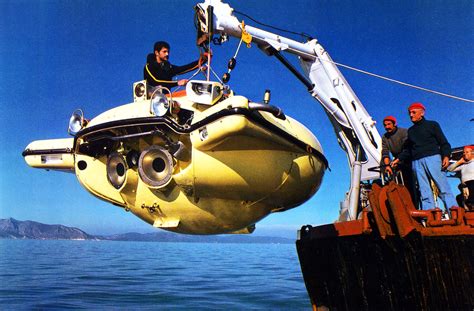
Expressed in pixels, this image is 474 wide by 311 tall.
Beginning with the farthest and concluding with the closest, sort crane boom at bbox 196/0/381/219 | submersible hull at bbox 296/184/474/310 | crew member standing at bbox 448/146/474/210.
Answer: crane boom at bbox 196/0/381/219 → crew member standing at bbox 448/146/474/210 → submersible hull at bbox 296/184/474/310

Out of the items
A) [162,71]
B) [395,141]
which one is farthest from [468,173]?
[162,71]

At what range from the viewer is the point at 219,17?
7988 mm

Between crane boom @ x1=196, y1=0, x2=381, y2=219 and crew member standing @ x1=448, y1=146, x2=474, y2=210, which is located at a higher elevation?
crane boom @ x1=196, y1=0, x2=381, y2=219

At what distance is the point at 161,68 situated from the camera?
6969mm

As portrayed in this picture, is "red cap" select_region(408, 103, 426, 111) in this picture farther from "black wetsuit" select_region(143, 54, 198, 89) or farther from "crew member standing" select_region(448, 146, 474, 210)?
"black wetsuit" select_region(143, 54, 198, 89)

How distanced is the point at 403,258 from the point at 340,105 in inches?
213

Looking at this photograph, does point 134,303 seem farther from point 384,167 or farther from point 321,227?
point 384,167

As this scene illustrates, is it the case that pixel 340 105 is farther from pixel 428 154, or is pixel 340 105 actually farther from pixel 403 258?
pixel 403 258

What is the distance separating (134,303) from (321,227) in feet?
23.4

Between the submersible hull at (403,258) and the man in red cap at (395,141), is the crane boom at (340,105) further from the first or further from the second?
the submersible hull at (403,258)

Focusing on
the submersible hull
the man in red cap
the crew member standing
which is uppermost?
the man in red cap

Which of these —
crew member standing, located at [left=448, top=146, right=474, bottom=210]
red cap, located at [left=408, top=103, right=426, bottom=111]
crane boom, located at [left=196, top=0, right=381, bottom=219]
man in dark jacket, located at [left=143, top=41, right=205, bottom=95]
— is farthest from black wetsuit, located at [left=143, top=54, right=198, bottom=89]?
crew member standing, located at [left=448, top=146, right=474, bottom=210]

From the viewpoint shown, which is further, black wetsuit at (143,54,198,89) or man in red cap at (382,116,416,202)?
man in red cap at (382,116,416,202)

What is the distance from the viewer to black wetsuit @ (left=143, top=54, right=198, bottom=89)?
6.91 meters
